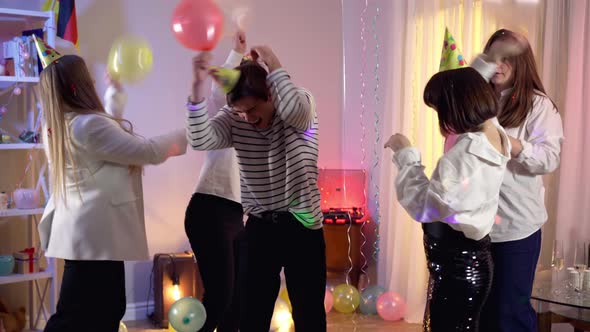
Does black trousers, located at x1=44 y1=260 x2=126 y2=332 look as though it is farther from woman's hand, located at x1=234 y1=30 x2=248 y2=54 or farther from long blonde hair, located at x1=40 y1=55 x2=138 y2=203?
woman's hand, located at x1=234 y1=30 x2=248 y2=54

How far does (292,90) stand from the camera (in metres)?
2.17

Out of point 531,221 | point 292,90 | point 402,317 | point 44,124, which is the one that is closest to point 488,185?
point 531,221

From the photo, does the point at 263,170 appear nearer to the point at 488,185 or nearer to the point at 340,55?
the point at 488,185

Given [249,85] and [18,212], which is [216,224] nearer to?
[249,85]

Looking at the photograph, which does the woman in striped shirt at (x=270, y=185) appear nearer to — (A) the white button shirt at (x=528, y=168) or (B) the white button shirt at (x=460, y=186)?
(B) the white button shirt at (x=460, y=186)

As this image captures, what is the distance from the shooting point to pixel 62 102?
2.40m

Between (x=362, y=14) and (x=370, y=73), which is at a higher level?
(x=362, y=14)

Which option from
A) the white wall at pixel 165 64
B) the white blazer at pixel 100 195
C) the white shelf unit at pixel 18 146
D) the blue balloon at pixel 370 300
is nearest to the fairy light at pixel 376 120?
the blue balloon at pixel 370 300

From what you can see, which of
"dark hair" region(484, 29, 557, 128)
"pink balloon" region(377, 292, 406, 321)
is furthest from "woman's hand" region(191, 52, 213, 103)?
"pink balloon" region(377, 292, 406, 321)

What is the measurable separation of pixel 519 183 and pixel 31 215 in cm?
307

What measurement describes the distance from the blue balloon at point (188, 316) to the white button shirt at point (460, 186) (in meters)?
1.63

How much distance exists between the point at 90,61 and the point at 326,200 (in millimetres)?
1936

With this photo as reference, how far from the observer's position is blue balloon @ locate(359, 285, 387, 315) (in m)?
4.55

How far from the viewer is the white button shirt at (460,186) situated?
2.01 m
